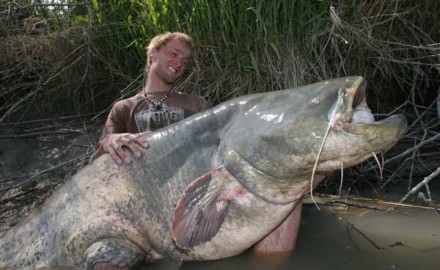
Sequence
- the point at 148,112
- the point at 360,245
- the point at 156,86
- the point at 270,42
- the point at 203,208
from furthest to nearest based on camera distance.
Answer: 1. the point at 270,42
2. the point at 156,86
3. the point at 148,112
4. the point at 360,245
5. the point at 203,208

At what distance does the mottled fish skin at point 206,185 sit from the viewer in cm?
228

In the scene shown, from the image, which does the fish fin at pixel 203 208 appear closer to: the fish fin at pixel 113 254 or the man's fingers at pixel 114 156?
the fish fin at pixel 113 254

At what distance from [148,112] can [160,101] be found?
114 millimetres

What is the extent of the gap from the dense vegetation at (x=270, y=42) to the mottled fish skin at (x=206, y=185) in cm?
139

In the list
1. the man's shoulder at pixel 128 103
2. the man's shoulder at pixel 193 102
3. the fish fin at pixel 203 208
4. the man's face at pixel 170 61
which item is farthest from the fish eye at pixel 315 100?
the man's shoulder at pixel 128 103

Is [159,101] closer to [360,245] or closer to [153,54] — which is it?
[153,54]

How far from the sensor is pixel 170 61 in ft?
11.6

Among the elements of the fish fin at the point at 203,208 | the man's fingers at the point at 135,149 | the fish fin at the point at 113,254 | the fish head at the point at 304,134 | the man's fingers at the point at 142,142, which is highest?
the fish head at the point at 304,134

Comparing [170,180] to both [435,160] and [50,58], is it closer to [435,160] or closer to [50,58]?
[435,160]

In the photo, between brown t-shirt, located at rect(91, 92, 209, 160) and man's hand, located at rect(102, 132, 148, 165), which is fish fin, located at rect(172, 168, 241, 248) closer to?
man's hand, located at rect(102, 132, 148, 165)

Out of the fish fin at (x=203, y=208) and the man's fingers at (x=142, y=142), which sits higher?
the man's fingers at (x=142, y=142)

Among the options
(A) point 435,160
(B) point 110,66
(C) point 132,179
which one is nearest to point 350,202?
(A) point 435,160

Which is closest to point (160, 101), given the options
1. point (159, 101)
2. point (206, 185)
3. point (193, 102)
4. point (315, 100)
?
point (159, 101)

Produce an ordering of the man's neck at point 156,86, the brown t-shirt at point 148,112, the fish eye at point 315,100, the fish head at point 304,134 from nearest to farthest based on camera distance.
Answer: the fish head at point 304,134
the fish eye at point 315,100
the brown t-shirt at point 148,112
the man's neck at point 156,86
